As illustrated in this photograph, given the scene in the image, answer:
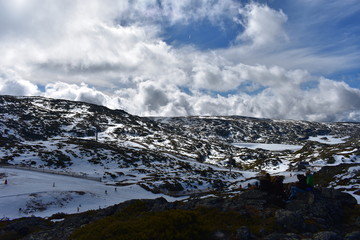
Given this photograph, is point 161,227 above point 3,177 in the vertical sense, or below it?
below

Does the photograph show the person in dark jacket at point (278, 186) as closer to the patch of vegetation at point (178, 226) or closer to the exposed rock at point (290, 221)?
the exposed rock at point (290, 221)

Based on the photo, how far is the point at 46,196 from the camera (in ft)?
113

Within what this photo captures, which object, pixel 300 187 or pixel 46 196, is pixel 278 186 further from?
pixel 46 196

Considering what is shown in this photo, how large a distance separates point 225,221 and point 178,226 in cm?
307

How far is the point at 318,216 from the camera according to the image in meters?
12.9

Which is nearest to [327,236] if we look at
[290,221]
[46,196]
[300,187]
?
[290,221]

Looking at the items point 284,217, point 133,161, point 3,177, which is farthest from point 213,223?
point 133,161

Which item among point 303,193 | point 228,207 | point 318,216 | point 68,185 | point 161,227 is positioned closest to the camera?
point 161,227

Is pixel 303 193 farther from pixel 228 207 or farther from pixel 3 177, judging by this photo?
pixel 3 177

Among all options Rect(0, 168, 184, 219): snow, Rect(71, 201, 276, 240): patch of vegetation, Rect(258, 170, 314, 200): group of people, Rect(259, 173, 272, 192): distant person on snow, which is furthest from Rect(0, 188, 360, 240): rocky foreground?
Rect(0, 168, 184, 219): snow

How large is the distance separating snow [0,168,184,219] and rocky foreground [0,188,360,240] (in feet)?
52.8

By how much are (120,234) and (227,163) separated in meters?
161

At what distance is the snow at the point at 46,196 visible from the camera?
1185 inches

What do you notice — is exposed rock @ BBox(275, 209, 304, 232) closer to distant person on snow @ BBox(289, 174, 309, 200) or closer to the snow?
distant person on snow @ BBox(289, 174, 309, 200)
